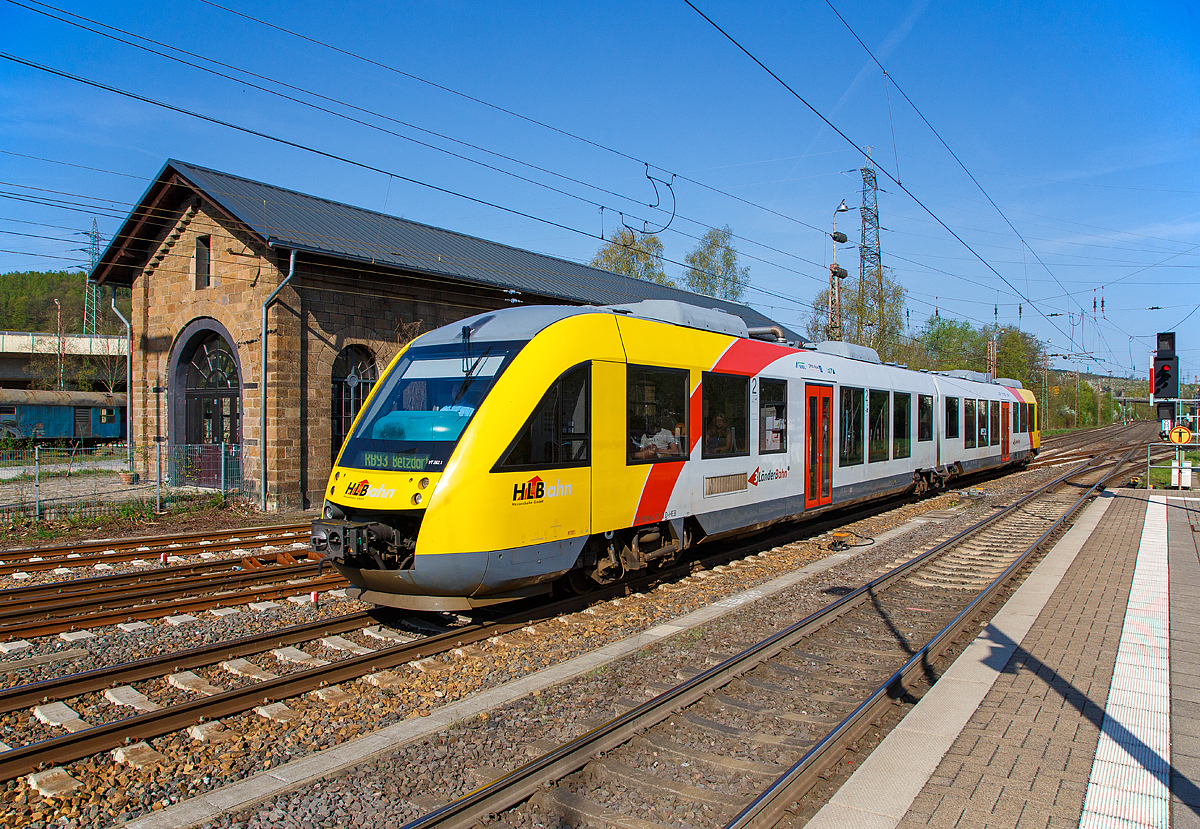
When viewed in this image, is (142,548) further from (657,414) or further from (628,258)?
(628,258)

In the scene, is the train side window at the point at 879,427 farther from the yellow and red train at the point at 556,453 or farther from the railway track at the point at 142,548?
the railway track at the point at 142,548

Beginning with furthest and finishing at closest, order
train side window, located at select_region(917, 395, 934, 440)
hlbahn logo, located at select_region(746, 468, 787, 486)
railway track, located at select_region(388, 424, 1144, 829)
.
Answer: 1. train side window, located at select_region(917, 395, 934, 440)
2. hlbahn logo, located at select_region(746, 468, 787, 486)
3. railway track, located at select_region(388, 424, 1144, 829)

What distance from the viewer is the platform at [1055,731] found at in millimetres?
3705

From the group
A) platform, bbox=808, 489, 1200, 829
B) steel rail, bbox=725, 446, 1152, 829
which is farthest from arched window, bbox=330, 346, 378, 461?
platform, bbox=808, 489, 1200, 829

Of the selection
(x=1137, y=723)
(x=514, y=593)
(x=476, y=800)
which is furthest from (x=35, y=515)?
(x=1137, y=723)

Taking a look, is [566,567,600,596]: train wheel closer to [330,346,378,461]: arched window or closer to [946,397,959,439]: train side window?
[330,346,378,461]: arched window

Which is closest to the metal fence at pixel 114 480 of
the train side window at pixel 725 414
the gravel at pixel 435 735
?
the gravel at pixel 435 735

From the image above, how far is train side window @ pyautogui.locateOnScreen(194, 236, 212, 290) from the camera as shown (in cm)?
1873

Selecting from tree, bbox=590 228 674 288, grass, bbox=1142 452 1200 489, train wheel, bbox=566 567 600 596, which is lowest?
grass, bbox=1142 452 1200 489

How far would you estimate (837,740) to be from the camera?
4.46 metres

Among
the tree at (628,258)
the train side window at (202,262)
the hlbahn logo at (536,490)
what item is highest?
the tree at (628,258)

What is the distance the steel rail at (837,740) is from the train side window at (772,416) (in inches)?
135

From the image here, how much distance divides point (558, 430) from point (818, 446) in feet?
21.0

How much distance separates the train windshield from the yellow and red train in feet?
0.06
